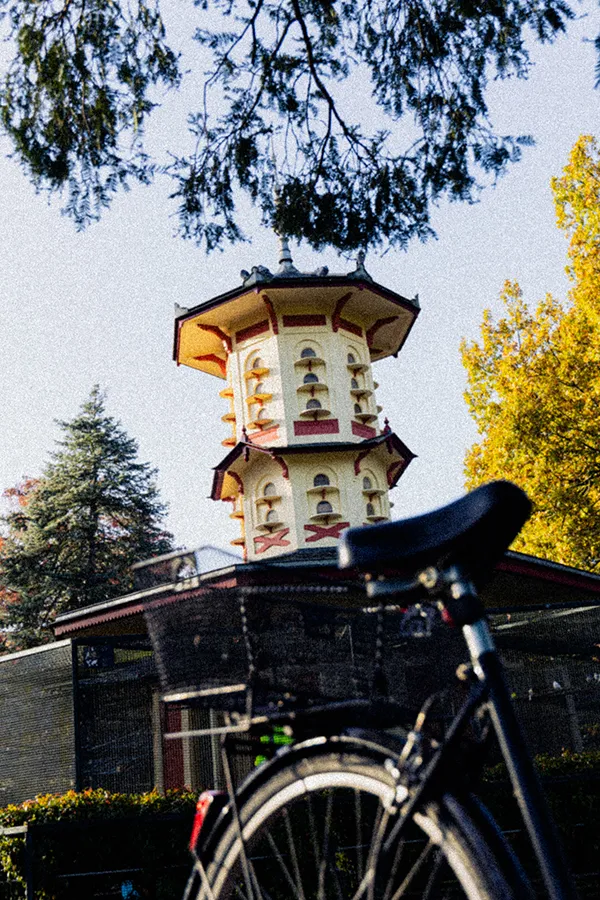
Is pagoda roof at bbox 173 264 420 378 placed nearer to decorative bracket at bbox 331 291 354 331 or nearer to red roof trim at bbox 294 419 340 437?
decorative bracket at bbox 331 291 354 331

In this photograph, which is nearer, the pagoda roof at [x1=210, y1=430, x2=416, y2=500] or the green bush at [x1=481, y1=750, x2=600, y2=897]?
the green bush at [x1=481, y1=750, x2=600, y2=897]

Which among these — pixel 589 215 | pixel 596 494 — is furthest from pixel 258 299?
pixel 596 494

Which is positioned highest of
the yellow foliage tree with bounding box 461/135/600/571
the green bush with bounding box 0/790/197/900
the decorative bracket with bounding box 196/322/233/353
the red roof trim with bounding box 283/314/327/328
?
the decorative bracket with bounding box 196/322/233/353

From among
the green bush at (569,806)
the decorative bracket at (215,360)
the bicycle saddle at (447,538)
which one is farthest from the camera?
the decorative bracket at (215,360)

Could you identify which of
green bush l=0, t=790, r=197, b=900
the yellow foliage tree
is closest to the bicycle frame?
green bush l=0, t=790, r=197, b=900

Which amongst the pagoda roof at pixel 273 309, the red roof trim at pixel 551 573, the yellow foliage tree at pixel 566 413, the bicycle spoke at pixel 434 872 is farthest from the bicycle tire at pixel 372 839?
the pagoda roof at pixel 273 309

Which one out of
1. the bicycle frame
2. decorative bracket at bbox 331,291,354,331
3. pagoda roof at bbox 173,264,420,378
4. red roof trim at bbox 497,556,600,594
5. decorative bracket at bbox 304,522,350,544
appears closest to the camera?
the bicycle frame

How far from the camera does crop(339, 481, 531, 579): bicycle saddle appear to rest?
6.08ft

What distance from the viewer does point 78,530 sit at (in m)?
36.3

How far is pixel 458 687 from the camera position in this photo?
6.46 feet

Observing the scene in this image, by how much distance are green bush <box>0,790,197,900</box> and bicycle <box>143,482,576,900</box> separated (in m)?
5.10

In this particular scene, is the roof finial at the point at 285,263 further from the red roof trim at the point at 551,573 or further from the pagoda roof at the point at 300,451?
the red roof trim at the point at 551,573

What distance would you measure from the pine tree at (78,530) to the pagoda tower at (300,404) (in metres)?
8.50

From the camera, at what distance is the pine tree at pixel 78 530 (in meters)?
34.4
